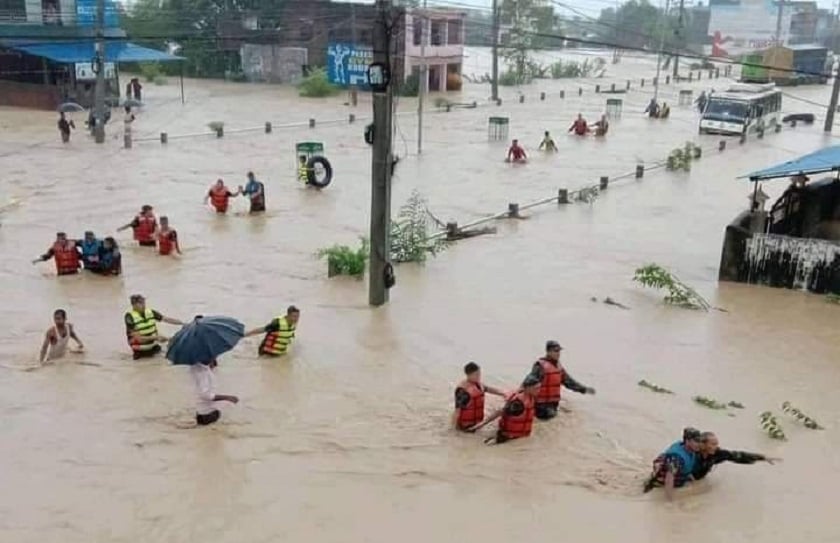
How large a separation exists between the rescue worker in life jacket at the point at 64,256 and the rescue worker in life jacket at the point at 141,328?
461 centimetres

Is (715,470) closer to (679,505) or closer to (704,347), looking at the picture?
(679,505)

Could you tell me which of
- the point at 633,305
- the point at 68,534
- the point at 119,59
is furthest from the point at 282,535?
the point at 119,59

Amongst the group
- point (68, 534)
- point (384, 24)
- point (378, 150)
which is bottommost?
point (68, 534)

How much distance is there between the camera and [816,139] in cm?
4059

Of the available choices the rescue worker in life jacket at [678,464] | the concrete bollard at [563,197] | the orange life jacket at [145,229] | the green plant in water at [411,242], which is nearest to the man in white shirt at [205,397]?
the rescue worker in life jacket at [678,464]

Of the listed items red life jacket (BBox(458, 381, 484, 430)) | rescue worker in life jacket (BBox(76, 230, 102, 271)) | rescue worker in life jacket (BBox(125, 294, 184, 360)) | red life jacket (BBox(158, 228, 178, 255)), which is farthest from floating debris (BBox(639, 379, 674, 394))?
red life jacket (BBox(158, 228, 178, 255))

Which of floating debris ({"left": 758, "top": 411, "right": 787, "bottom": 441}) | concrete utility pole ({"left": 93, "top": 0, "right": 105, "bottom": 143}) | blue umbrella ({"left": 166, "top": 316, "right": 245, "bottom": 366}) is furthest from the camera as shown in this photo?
concrete utility pole ({"left": 93, "top": 0, "right": 105, "bottom": 143})

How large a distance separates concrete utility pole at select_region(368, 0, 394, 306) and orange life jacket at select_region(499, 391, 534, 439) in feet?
16.4

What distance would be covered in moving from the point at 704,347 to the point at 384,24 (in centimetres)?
660

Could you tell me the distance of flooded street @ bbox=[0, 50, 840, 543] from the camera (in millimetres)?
8188

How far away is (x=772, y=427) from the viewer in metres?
10.0

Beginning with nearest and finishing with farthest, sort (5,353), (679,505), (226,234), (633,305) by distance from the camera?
(679,505) → (5,353) → (633,305) → (226,234)

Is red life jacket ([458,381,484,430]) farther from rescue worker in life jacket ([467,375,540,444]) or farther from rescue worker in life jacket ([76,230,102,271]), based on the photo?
rescue worker in life jacket ([76,230,102,271])

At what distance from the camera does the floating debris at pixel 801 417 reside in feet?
33.8
